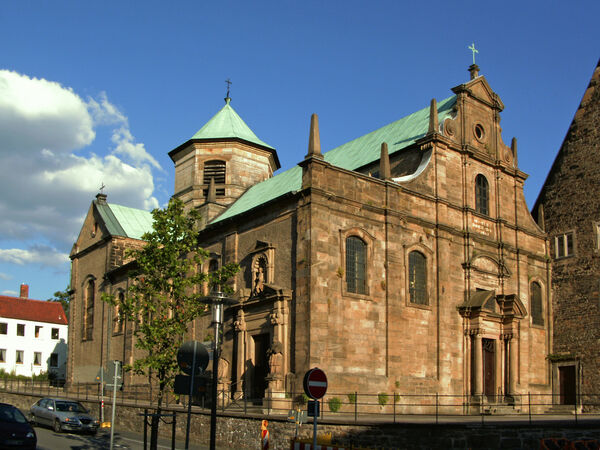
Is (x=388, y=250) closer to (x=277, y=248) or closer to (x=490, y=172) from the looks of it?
(x=277, y=248)

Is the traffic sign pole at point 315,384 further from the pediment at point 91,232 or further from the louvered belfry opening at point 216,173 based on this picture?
the pediment at point 91,232

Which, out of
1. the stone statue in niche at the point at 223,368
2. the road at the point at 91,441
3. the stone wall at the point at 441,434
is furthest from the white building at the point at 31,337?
the stone wall at the point at 441,434

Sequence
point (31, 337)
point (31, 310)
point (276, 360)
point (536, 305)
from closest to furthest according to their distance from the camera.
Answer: point (276, 360) < point (536, 305) < point (31, 337) < point (31, 310)

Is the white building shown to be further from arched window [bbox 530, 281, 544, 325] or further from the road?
arched window [bbox 530, 281, 544, 325]

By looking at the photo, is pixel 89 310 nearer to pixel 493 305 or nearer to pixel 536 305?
pixel 493 305

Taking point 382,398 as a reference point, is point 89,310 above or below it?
above

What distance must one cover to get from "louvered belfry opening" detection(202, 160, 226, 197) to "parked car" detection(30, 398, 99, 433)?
1893cm

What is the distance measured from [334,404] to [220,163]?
2389 centimetres

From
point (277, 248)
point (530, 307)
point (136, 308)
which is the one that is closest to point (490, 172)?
point (530, 307)

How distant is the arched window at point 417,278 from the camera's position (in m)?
27.9

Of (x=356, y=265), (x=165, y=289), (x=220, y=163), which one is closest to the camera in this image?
(x=165, y=289)

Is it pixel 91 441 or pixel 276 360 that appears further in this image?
pixel 276 360

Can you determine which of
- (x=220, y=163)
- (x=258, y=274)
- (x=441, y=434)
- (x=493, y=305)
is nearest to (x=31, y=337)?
(x=220, y=163)

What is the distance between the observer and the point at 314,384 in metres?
12.2
